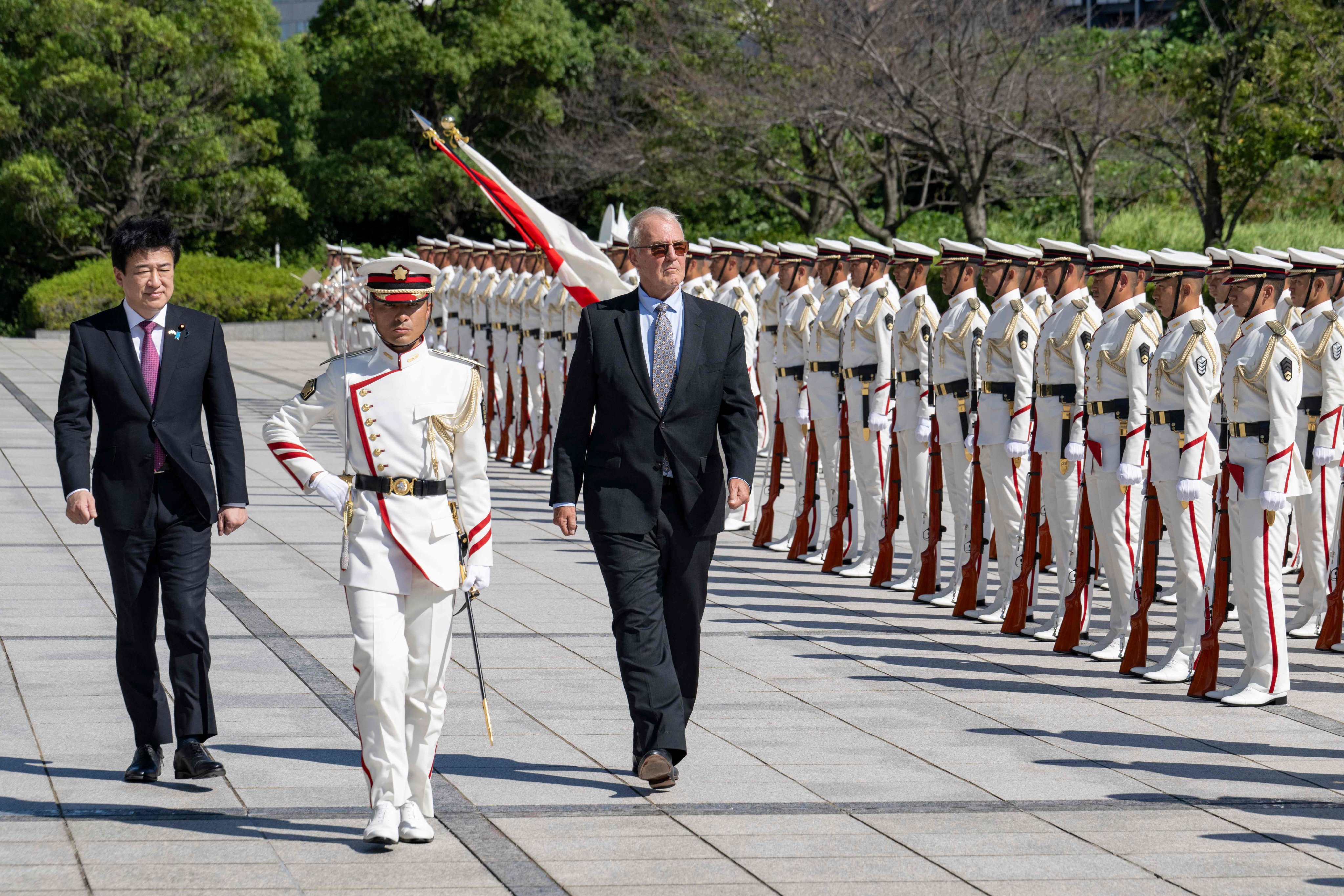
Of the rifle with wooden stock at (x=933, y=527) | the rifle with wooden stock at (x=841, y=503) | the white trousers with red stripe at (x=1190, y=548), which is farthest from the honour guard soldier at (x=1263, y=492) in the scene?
the rifle with wooden stock at (x=841, y=503)

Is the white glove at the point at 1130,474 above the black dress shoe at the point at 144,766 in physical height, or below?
above

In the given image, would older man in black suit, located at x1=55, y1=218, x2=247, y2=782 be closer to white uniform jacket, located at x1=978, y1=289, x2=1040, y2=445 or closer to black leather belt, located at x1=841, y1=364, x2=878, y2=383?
white uniform jacket, located at x1=978, y1=289, x2=1040, y2=445

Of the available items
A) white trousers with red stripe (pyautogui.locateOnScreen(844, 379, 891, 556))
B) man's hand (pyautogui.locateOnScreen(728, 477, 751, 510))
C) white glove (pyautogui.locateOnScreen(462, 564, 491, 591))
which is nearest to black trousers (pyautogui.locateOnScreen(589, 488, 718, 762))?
man's hand (pyautogui.locateOnScreen(728, 477, 751, 510))

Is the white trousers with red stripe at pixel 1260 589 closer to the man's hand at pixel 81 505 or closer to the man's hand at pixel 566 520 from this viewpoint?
the man's hand at pixel 566 520

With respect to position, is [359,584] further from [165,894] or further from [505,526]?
[505,526]

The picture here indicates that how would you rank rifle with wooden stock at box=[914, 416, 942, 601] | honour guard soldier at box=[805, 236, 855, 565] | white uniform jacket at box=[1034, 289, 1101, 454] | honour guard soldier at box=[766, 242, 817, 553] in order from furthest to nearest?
honour guard soldier at box=[766, 242, 817, 553], honour guard soldier at box=[805, 236, 855, 565], rifle with wooden stock at box=[914, 416, 942, 601], white uniform jacket at box=[1034, 289, 1101, 454]

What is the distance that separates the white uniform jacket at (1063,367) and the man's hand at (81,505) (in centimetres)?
501

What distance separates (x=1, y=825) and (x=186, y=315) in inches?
70.2

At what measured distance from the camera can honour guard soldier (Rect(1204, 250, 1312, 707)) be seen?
7664 millimetres

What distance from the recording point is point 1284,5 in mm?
20891

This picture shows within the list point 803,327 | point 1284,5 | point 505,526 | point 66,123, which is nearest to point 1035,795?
point 803,327

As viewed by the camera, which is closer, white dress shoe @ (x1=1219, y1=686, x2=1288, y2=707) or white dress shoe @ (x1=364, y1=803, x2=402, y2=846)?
white dress shoe @ (x1=364, y1=803, x2=402, y2=846)

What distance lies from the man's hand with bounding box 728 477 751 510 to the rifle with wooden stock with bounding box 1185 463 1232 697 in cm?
277

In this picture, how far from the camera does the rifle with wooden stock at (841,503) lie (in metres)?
11.2
